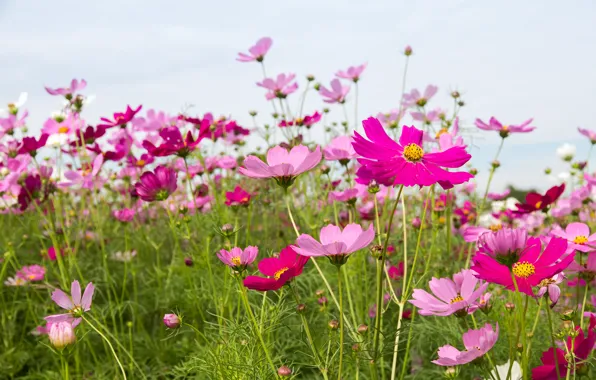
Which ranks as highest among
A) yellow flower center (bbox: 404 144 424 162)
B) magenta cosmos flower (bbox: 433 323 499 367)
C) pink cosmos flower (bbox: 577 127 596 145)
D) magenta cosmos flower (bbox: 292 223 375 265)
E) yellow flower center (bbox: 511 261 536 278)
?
yellow flower center (bbox: 404 144 424 162)

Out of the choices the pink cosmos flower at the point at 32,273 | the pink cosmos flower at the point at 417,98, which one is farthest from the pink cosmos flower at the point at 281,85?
the pink cosmos flower at the point at 32,273

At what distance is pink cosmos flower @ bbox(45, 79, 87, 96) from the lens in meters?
2.03

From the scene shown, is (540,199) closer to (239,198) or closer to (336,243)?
(239,198)

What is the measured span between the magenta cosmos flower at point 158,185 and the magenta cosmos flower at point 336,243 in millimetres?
693

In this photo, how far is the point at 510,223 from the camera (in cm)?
271

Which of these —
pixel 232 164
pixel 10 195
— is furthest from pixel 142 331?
pixel 10 195

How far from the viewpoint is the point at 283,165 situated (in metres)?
0.93

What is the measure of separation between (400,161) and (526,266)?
24 cm

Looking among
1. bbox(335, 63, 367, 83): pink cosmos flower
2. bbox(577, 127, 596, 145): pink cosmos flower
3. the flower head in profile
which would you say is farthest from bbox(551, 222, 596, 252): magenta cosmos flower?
bbox(577, 127, 596, 145): pink cosmos flower

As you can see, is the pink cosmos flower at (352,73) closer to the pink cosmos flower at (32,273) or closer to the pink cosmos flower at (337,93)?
the pink cosmos flower at (337,93)

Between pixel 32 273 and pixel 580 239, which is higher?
pixel 580 239

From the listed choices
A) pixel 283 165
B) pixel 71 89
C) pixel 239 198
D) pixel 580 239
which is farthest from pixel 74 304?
pixel 71 89

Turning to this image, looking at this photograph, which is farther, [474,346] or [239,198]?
[239,198]

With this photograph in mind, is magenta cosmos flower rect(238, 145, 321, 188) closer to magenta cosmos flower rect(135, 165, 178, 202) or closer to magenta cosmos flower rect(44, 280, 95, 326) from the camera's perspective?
magenta cosmos flower rect(44, 280, 95, 326)
